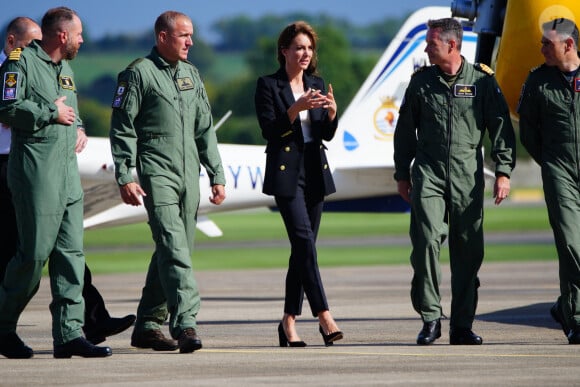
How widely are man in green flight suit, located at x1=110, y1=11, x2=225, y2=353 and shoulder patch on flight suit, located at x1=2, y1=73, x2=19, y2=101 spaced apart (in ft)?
2.41

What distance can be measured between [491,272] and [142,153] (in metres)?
11.0

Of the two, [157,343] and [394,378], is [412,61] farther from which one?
[394,378]

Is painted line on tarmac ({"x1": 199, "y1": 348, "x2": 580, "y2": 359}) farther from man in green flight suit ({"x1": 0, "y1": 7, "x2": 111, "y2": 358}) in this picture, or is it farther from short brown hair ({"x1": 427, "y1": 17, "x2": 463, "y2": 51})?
short brown hair ({"x1": 427, "y1": 17, "x2": 463, "y2": 51})

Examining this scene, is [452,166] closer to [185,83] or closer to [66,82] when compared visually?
[185,83]

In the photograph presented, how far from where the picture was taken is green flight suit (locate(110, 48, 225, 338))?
784 centimetres

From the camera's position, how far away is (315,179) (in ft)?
28.0

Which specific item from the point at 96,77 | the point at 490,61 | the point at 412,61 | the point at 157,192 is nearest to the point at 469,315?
the point at 157,192

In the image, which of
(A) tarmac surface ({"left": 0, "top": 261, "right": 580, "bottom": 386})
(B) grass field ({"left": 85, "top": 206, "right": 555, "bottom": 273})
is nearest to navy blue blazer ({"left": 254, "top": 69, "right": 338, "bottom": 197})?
(A) tarmac surface ({"left": 0, "top": 261, "right": 580, "bottom": 386})

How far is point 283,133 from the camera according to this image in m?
8.48

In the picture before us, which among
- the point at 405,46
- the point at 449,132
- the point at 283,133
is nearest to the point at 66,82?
the point at 283,133

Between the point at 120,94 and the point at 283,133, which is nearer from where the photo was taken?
the point at 120,94

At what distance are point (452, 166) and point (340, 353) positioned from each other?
147 centimetres

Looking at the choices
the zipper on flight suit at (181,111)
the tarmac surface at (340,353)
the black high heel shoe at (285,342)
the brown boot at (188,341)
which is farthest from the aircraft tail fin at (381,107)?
the brown boot at (188,341)

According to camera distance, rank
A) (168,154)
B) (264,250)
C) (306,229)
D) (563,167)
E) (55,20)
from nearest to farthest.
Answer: (55,20)
(168,154)
(563,167)
(306,229)
(264,250)
